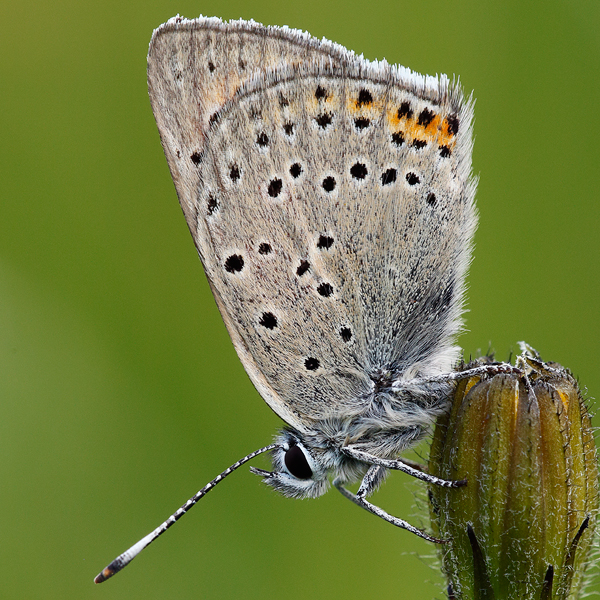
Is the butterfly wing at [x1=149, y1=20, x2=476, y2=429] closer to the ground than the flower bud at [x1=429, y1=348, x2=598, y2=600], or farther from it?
farther from it

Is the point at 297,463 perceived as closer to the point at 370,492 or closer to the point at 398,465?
the point at 370,492

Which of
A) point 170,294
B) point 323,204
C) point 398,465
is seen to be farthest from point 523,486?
point 170,294

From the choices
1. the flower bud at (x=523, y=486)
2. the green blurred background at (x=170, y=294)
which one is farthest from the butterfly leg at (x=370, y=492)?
the green blurred background at (x=170, y=294)

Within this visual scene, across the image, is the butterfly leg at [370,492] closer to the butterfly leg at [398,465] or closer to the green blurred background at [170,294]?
the butterfly leg at [398,465]

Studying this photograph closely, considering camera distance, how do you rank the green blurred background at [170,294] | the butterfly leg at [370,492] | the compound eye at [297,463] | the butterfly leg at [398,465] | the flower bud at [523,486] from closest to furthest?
the flower bud at [523,486] → the butterfly leg at [398,465] → the butterfly leg at [370,492] → the compound eye at [297,463] → the green blurred background at [170,294]

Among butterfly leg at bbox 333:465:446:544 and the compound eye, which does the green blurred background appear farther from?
the compound eye

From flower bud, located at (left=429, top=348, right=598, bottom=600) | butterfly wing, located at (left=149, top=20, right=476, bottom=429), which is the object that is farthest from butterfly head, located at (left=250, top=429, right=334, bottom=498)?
flower bud, located at (left=429, top=348, right=598, bottom=600)

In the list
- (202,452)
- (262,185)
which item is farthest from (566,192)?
(202,452)

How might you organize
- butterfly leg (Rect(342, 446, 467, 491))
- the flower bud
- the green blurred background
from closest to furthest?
the flower bud
butterfly leg (Rect(342, 446, 467, 491))
the green blurred background
